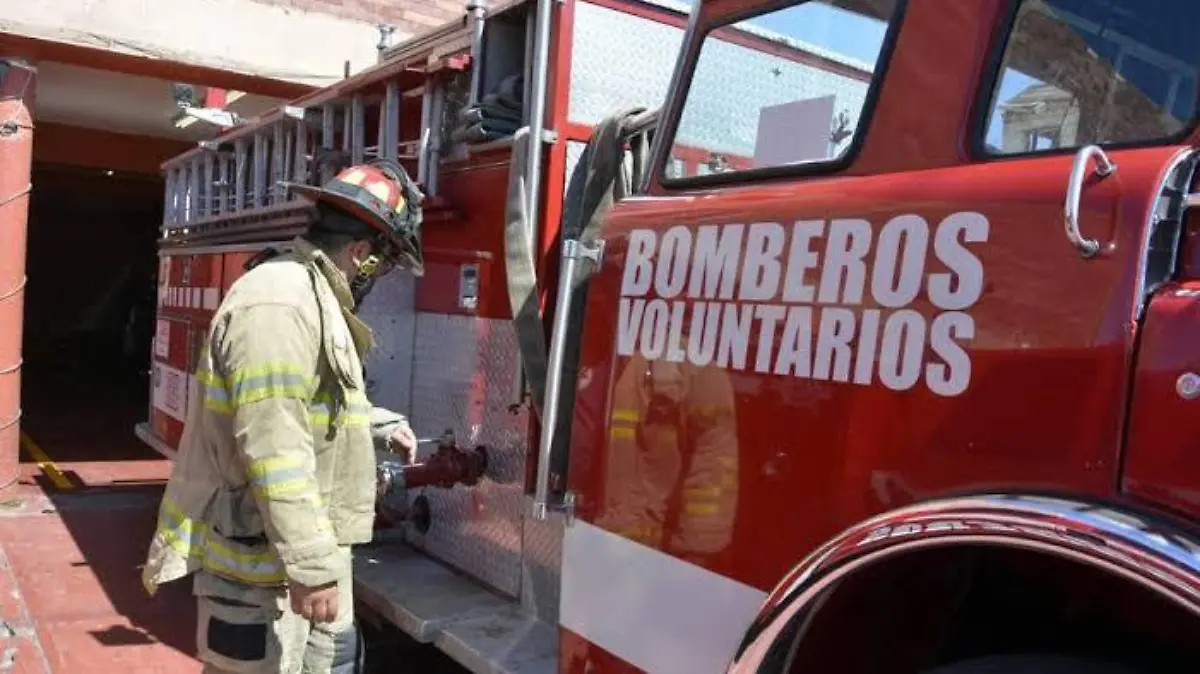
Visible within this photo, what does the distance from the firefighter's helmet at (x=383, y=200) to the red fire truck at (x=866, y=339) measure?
14.3 inches

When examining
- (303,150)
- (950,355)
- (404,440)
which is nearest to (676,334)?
(950,355)

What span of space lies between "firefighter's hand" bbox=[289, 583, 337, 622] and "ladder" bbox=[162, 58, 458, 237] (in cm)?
168

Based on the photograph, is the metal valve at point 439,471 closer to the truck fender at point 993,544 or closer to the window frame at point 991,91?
the truck fender at point 993,544

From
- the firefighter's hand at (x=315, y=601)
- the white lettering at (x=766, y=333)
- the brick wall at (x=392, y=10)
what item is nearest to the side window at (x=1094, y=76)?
the white lettering at (x=766, y=333)

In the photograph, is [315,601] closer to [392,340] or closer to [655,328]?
[655,328]

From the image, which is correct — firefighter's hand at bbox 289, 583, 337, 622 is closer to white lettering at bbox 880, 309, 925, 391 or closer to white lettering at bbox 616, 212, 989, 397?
white lettering at bbox 616, 212, 989, 397

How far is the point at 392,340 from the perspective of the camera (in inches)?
166

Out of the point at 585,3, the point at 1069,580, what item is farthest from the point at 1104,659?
the point at 585,3

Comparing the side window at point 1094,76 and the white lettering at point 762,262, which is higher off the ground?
the side window at point 1094,76

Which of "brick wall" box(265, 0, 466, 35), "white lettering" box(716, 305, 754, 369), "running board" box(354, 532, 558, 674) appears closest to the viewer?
"white lettering" box(716, 305, 754, 369)

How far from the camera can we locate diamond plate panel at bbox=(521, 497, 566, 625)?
10.8ft

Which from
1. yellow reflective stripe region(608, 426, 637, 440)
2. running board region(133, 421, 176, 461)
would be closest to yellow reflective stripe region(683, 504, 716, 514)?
yellow reflective stripe region(608, 426, 637, 440)

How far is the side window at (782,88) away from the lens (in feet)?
6.78

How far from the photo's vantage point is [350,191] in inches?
106
